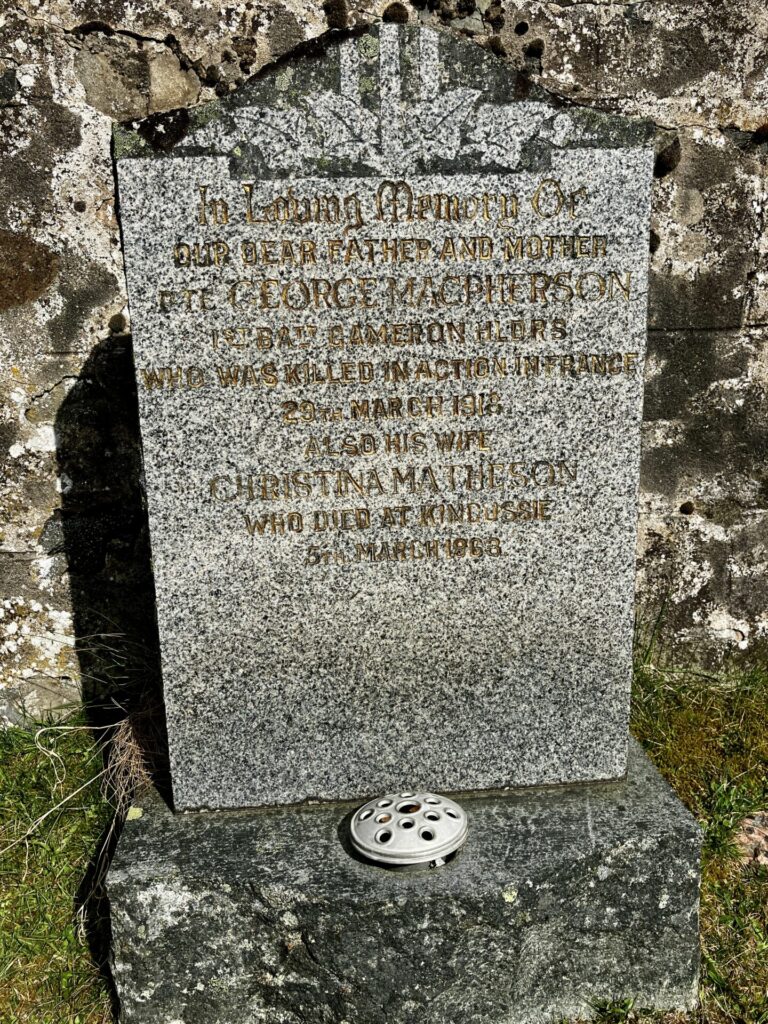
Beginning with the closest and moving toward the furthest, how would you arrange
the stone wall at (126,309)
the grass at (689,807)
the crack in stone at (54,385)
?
1. the grass at (689,807)
2. the stone wall at (126,309)
3. the crack in stone at (54,385)

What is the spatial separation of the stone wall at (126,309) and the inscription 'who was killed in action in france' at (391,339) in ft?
3.36

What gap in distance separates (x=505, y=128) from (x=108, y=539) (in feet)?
6.87

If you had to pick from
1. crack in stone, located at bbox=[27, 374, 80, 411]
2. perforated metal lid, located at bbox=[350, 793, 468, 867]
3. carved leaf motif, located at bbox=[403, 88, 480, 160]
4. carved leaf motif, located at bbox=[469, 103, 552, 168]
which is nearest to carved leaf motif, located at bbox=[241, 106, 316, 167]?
carved leaf motif, located at bbox=[403, 88, 480, 160]

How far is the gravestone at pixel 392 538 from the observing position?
210 centimetres

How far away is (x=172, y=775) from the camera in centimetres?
244

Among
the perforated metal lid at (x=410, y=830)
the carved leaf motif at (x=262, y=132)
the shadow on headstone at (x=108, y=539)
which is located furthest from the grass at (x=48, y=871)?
the carved leaf motif at (x=262, y=132)

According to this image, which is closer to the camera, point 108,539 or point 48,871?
point 48,871

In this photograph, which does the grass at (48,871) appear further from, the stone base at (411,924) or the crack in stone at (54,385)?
the crack in stone at (54,385)

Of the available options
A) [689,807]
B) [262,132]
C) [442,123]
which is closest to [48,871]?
[689,807]

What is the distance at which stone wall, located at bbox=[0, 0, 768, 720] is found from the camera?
300 cm

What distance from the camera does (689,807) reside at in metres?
2.88

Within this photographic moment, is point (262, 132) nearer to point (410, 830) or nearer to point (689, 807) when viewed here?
point (410, 830)

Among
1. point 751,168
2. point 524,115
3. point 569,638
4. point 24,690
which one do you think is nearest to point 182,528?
point 569,638

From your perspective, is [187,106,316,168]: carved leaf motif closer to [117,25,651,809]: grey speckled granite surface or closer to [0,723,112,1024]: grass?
[117,25,651,809]: grey speckled granite surface
